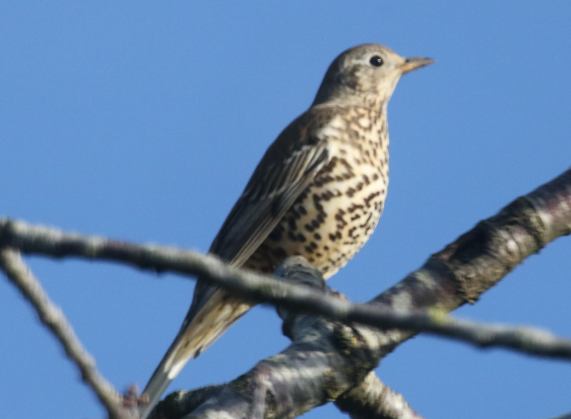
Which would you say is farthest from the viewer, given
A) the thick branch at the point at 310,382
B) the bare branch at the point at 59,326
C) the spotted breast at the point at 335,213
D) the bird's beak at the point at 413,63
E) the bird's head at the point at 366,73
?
the bird's beak at the point at 413,63

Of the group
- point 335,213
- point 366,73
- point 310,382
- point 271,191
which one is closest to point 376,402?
point 310,382

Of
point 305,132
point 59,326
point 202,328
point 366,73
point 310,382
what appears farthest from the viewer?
point 366,73

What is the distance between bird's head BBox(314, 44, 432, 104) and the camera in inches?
341

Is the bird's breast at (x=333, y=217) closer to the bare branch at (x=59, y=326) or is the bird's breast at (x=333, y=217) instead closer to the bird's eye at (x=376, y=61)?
the bird's eye at (x=376, y=61)

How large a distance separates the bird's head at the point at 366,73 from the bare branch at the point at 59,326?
22.0 feet

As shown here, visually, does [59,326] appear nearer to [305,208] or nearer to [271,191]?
[305,208]

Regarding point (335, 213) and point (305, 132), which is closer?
point (335, 213)

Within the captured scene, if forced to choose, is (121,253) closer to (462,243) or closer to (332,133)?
(462,243)

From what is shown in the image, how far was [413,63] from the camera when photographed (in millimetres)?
8797

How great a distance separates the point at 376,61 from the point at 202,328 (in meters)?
2.90

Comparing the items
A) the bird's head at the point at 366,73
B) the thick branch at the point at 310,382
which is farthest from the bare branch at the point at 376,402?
the bird's head at the point at 366,73

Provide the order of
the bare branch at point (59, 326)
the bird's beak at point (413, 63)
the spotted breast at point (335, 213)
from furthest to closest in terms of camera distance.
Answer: the bird's beak at point (413, 63) < the spotted breast at point (335, 213) < the bare branch at point (59, 326)

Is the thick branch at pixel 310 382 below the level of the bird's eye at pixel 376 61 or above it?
below

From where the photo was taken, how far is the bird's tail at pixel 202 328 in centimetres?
668
